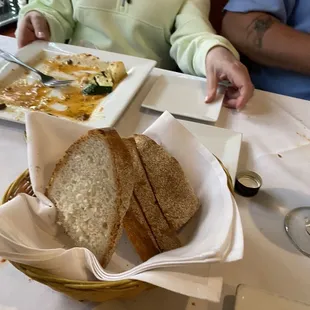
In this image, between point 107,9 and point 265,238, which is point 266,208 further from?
point 107,9

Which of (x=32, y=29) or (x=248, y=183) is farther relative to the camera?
(x=32, y=29)

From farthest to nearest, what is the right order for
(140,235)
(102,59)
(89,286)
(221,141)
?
(102,59)
(221,141)
(140,235)
(89,286)

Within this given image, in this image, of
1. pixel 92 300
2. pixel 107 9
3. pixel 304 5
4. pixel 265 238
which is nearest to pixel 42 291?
pixel 92 300

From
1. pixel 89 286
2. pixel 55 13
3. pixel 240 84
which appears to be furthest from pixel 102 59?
pixel 89 286

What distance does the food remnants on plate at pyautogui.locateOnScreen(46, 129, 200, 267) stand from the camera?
61cm

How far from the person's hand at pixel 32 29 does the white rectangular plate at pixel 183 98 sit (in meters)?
0.42

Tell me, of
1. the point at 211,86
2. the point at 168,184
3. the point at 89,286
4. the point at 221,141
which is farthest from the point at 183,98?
the point at 89,286

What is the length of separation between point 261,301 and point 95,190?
0.30 meters

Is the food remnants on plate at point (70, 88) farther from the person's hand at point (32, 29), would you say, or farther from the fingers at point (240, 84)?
the fingers at point (240, 84)

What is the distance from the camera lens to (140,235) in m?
0.62

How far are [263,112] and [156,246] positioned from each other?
1.97 ft

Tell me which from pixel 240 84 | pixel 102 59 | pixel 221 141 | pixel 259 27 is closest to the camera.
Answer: pixel 221 141

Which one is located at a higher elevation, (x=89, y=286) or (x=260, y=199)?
(x=89, y=286)

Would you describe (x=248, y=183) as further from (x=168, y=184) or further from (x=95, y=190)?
(x=95, y=190)
